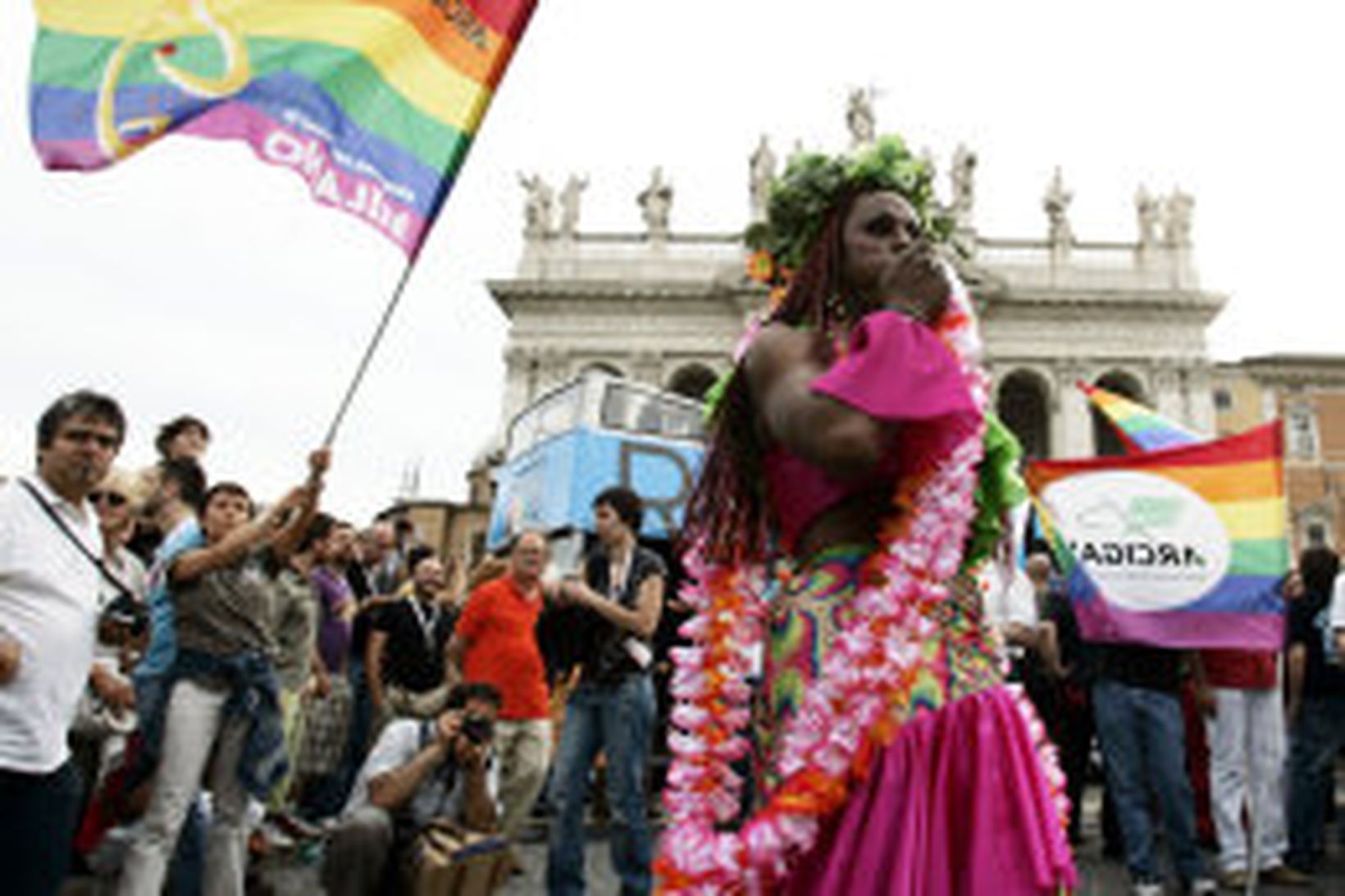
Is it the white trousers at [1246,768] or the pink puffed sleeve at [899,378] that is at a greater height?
the pink puffed sleeve at [899,378]

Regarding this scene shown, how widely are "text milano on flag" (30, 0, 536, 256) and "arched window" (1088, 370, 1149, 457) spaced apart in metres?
32.5

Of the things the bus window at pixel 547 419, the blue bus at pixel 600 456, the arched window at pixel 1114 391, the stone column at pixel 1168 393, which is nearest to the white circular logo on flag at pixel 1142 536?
the blue bus at pixel 600 456

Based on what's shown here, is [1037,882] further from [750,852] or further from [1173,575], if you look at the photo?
[1173,575]

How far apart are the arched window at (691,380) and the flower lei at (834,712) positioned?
3106cm

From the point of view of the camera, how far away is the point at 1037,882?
4.58 ft

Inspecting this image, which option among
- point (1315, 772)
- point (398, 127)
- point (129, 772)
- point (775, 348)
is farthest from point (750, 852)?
point (1315, 772)

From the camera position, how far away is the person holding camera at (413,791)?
12.5ft

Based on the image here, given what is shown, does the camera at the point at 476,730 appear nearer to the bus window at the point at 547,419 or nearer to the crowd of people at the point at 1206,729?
the crowd of people at the point at 1206,729

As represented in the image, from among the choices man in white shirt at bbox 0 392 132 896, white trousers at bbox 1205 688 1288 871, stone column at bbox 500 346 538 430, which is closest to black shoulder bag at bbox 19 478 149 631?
man in white shirt at bbox 0 392 132 896

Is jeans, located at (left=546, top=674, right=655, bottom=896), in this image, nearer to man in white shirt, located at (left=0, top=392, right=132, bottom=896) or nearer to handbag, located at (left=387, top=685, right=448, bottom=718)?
handbag, located at (left=387, top=685, right=448, bottom=718)

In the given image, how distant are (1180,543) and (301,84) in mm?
4948

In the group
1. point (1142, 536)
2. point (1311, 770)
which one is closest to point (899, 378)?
point (1142, 536)

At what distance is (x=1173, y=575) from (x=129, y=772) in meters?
5.18

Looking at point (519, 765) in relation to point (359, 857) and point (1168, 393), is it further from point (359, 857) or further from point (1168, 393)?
point (1168, 393)
